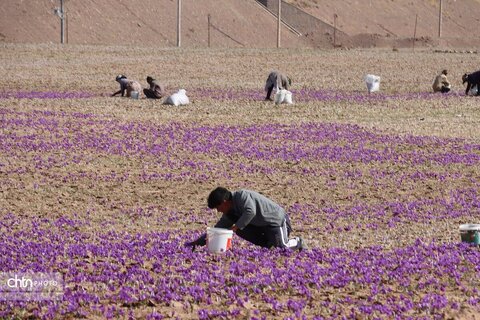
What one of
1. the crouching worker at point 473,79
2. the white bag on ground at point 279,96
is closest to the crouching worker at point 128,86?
the white bag on ground at point 279,96

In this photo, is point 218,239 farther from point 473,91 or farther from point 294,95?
point 473,91

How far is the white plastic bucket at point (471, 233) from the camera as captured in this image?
41.4 ft

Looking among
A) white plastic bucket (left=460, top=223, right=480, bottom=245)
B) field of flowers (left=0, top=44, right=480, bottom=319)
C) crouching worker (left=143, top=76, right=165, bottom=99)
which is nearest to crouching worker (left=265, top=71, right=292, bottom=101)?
field of flowers (left=0, top=44, right=480, bottom=319)

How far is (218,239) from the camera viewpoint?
11.5m

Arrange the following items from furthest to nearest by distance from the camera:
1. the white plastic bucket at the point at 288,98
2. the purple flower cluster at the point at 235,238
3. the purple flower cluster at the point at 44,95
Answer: the purple flower cluster at the point at 44,95 → the white plastic bucket at the point at 288,98 → the purple flower cluster at the point at 235,238

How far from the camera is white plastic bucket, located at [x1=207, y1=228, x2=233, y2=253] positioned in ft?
37.4

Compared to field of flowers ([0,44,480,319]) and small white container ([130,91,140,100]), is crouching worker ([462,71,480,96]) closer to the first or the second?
field of flowers ([0,44,480,319])

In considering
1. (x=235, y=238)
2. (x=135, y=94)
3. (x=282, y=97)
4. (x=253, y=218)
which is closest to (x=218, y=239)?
(x=253, y=218)

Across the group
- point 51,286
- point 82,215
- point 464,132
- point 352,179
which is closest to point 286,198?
point 352,179

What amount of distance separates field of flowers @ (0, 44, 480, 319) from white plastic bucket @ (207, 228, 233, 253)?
0.16 meters

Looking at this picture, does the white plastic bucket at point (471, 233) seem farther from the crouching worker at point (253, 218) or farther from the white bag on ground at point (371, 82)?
the white bag on ground at point (371, 82)

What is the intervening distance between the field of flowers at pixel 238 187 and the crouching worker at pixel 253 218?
208mm

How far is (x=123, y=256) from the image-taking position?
1202cm

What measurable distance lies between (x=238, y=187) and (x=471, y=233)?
721 centimetres
